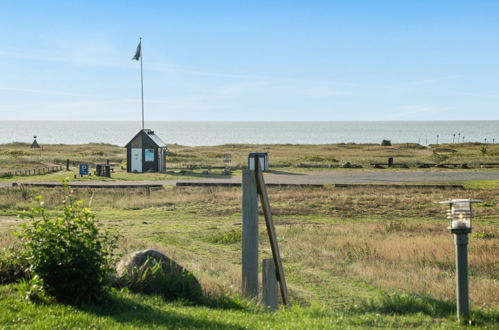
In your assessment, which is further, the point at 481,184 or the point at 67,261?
the point at 481,184

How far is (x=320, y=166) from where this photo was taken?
60906 millimetres

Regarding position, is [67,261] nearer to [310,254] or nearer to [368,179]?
[310,254]

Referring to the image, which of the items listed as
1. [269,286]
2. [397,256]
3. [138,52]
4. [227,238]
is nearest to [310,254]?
[397,256]

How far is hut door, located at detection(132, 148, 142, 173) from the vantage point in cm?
5284

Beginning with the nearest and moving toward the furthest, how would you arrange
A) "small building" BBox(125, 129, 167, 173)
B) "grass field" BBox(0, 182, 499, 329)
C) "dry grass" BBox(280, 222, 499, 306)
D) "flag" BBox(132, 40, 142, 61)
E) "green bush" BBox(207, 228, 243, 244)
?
"grass field" BBox(0, 182, 499, 329) < "dry grass" BBox(280, 222, 499, 306) < "green bush" BBox(207, 228, 243, 244) < "small building" BBox(125, 129, 167, 173) < "flag" BBox(132, 40, 142, 61)

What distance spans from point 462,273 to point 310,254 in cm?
939

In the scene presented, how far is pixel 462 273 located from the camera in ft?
27.1

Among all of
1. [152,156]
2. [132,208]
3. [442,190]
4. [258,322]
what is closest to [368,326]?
[258,322]

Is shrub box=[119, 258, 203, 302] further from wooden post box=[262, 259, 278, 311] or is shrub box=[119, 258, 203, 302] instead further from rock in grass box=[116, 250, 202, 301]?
wooden post box=[262, 259, 278, 311]

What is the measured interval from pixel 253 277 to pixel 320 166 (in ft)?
169

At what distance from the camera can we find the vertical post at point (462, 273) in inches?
321

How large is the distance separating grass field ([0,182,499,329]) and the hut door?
55.9 feet

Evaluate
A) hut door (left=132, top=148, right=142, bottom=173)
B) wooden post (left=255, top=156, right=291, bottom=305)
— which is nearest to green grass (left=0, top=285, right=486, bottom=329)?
wooden post (left=255, top=156, right=291, bottom=305)

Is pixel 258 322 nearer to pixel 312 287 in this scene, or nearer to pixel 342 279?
pixel 312 287
